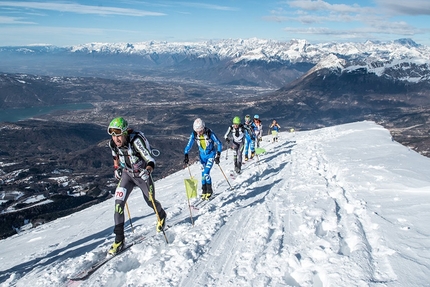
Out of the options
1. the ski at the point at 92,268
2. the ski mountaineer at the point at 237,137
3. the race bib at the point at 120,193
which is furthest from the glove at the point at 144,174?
the ski mountaineer at the point at 237,137

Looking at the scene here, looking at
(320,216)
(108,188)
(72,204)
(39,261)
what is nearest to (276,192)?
(320,216)

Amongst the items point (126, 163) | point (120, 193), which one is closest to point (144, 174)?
point (126, 163)

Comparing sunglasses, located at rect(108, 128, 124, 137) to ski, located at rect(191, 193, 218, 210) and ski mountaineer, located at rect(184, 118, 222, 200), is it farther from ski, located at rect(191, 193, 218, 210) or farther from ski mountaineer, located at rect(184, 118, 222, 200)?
ski mountaineer, located at rect(184, 118, 222, 200)

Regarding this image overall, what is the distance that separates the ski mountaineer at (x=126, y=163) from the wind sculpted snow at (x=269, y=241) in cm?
86

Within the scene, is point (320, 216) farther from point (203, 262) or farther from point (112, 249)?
point (112, 249)

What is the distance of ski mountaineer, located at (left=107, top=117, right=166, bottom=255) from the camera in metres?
8.67

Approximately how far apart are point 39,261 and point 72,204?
381 feet

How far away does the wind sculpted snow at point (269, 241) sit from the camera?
703cm

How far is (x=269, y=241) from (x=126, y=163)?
4.60 m

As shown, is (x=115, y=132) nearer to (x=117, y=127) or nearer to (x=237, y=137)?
(x=117, y=127)

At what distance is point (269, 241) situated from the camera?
28.9 ft

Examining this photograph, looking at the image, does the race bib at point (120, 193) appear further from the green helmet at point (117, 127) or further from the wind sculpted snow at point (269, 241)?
the green helmet at point (117, 127)

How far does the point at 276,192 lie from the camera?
14.4 m

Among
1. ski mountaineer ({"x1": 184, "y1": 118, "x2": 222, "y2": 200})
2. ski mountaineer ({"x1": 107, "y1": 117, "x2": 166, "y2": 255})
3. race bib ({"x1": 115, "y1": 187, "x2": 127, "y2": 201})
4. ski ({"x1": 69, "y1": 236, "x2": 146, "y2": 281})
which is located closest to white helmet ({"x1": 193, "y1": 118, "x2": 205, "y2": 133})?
ski mountaineer ({"x1": 184, "y1": 118, "x2": 222, "y2": 200})
